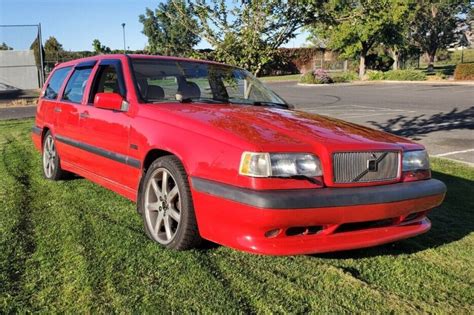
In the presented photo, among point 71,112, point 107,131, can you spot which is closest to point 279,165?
point 107,131

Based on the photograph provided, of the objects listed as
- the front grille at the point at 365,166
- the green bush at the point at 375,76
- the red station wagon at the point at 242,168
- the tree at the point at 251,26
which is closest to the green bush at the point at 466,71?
the green bush at the point at 375,76

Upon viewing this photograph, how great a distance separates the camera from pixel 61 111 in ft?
18.3

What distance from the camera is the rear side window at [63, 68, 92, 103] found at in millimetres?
5258

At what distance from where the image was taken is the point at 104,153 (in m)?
4.57

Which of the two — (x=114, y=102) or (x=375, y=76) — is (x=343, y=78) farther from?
(x=114, y=102)

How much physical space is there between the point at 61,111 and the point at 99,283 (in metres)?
3.01

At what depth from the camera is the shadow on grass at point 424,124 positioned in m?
10.7

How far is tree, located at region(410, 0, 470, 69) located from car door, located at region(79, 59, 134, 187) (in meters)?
47.2

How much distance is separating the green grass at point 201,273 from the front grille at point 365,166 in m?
0.64

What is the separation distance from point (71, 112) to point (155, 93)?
1.38 meters

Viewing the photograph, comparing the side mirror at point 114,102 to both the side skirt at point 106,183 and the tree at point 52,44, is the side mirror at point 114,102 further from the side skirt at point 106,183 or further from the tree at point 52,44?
the tree at point 52,44

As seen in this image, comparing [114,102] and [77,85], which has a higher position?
[77,85]

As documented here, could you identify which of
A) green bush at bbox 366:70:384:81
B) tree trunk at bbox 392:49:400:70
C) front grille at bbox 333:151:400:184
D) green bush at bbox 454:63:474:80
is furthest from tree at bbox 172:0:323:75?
tree trunk at bbox 392:49:400:70

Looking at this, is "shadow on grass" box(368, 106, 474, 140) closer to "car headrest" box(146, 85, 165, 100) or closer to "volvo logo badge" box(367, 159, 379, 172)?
"car headrest" box(146, 85, 165, 100)
